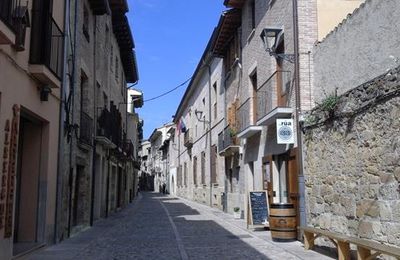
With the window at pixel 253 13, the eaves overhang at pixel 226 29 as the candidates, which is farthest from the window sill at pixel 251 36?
the eaves overhang at pixel 226 29

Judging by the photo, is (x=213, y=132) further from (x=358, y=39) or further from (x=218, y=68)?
(x=358, y=39)

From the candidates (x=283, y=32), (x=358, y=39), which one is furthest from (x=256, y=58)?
(x=358, y=39)

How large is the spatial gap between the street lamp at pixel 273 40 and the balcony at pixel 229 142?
19.8 feet

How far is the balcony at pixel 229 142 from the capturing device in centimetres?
1923

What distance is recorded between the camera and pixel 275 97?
1343cm

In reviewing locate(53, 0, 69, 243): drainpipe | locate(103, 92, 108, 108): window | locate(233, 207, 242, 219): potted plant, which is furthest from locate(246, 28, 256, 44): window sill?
locate(53, 0, 69, 243): drainpipe

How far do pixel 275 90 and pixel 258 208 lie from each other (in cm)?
324

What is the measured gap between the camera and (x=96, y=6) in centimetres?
1582

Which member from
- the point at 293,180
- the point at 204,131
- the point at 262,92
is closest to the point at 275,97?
the point at 262,92

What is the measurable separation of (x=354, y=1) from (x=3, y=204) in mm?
8897

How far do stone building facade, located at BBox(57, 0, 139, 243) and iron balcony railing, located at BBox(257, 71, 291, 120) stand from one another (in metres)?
5.08

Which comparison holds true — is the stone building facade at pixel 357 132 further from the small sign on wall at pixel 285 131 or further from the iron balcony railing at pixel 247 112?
the iron balcony railing at pixel 247 112

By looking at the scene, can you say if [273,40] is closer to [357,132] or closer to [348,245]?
[357,132]

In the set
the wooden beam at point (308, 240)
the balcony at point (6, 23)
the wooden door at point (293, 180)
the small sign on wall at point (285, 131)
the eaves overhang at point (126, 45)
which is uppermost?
the eaves overhang at point (126, 45)
